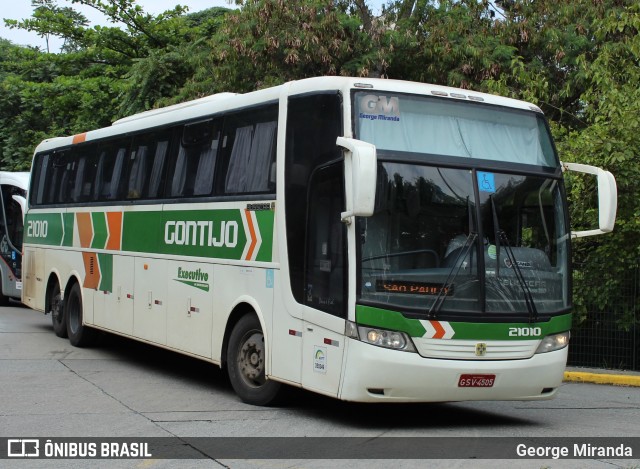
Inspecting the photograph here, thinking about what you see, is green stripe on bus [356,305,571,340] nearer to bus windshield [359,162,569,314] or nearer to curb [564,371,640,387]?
bus windshield [359,162,569,314]

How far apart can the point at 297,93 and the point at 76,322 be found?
25.1ft

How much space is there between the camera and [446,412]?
10570 mm

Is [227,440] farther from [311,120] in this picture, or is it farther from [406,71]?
[406,71]

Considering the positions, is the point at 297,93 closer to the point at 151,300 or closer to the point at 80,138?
the point at 151,300

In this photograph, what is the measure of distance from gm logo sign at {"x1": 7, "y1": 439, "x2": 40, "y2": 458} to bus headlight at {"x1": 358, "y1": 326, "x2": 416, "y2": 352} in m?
2.87

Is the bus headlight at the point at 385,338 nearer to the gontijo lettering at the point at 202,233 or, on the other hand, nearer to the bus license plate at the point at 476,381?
the bus license plate at the point at 476,381

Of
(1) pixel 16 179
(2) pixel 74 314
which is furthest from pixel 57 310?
(1) pixel 16 179

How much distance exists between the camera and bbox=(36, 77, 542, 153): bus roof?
922 cm

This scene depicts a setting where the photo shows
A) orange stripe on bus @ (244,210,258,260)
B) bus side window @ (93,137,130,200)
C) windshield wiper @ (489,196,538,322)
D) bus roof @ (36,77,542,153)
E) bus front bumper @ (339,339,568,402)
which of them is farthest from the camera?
bus side window @ (93,137,130,200)

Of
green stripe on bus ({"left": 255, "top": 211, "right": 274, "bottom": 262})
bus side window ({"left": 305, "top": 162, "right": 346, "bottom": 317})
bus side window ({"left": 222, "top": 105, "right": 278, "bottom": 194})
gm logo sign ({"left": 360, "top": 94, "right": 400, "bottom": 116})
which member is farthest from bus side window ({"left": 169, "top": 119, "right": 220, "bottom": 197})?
gm logo sign ({"left": 360, "top": 94, "right": 400, "bottom": 116})

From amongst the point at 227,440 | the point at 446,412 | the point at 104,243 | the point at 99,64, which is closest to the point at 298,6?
the point at 104,243

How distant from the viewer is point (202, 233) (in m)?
11.5

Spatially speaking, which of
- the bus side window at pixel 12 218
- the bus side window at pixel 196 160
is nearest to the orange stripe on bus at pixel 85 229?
the bus side window at pixel 196 160

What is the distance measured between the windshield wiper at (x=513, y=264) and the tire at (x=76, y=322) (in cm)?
848
